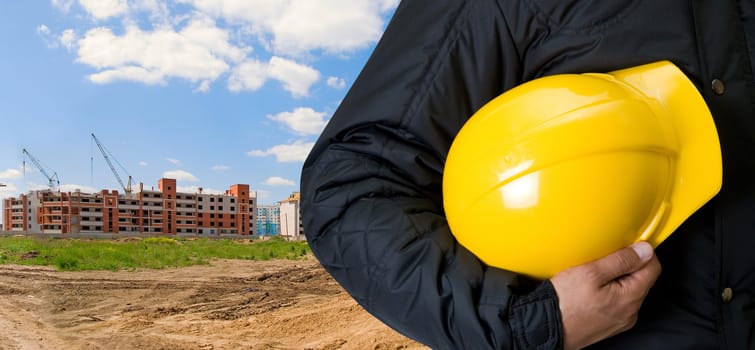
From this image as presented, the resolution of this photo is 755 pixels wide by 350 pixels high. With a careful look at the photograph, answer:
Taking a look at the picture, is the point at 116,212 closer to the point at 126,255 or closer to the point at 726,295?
the point at 126,255

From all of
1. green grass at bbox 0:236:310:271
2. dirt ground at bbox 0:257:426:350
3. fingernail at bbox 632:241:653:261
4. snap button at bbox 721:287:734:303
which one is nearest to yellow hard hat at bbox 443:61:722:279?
fingernail at bbox 632:241:653:261

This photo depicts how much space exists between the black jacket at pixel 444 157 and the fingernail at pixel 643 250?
12 cm

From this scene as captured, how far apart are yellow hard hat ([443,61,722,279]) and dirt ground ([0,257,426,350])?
7.06 metres

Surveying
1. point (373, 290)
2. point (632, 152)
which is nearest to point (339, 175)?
point (373, 290)

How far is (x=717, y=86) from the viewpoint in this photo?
2.79ft

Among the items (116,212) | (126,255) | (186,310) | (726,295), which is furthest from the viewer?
(116,212)

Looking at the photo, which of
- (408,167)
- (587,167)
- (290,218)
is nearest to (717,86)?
(587,167)

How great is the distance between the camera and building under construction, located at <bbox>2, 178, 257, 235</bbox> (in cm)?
3138

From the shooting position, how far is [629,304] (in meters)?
0.75

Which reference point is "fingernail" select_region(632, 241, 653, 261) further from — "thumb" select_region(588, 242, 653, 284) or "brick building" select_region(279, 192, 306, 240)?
"brick building" select_region(279, 192, 306, 240)

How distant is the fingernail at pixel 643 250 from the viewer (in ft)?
2.49

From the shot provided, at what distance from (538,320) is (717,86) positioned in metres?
0.45

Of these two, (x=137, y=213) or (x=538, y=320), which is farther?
(x=137, y=213)

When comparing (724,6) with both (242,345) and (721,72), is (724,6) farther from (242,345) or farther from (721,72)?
(242,345)
